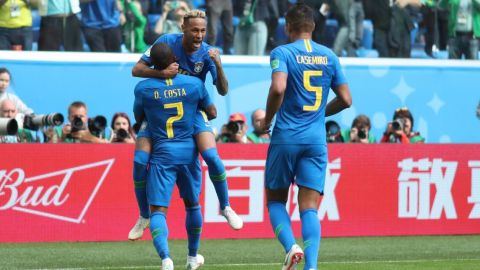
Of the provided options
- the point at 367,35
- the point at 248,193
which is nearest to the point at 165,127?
the point at 248,193

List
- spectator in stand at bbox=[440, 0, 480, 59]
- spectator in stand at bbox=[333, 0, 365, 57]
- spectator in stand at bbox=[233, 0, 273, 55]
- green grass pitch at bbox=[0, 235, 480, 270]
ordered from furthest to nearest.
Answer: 1. spectator in stand at bbox=[440, 0, 480, 59]
2. spectator in stand at bbox=[333, 0, 365, 57]
3. spectator in stand at bbox=[233, 0, 273, 55]
4. green grass pitch at bbox=[0, 235, 480, 270]

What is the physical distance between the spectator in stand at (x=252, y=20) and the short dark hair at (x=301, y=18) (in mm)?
8442

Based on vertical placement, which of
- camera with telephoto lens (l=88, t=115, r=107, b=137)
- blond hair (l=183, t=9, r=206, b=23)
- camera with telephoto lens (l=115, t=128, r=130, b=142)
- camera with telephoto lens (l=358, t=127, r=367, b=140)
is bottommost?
camera with telephoto lens (l=358, t=127, r=367, b=140)

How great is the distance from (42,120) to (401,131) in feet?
17.9

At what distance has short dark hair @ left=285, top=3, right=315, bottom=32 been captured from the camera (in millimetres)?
9492

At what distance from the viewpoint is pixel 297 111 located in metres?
9.53

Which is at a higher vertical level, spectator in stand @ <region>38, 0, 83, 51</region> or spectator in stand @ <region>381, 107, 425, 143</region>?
spectator in stand @ <region>38, 0, 83, 51</region>

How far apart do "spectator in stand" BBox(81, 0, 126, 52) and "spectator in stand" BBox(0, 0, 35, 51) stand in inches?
32.4

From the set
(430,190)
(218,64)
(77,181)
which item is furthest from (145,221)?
(430,190)

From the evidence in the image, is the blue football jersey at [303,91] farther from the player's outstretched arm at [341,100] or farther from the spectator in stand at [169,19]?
the spectator in stand at [169,19]

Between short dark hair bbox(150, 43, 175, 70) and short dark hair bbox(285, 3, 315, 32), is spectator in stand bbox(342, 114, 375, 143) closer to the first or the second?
short dark hair bbox(150, 43, 175, 70)

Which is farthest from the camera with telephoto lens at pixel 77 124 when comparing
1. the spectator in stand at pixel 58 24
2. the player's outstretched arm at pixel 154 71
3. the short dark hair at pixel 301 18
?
the short dark hair at pixel 301 18

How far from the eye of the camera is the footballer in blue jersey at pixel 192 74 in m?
10.1

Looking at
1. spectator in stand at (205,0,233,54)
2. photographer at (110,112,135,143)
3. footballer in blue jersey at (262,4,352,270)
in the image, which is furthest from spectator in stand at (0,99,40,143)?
footballer in blue jersey at (262,4,352,270)
